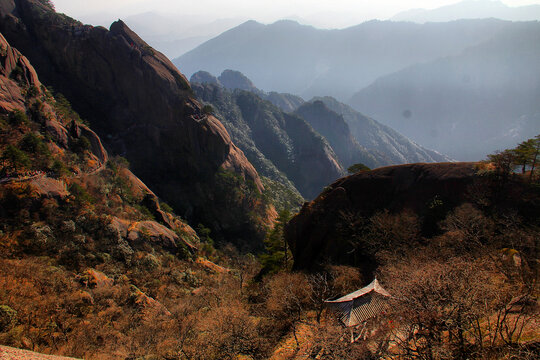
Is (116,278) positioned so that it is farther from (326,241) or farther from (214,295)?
(326,241)

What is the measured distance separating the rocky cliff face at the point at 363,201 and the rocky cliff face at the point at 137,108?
124ft

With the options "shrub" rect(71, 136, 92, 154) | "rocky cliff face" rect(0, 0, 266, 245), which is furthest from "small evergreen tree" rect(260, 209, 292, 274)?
"shrub" rect(71, 136, 92, 154)

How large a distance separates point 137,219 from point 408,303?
3746cm

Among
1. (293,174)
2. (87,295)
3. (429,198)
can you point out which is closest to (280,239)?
(429,198)

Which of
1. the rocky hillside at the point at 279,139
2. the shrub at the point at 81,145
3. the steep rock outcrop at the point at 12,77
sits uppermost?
the steep rock outcrop at the point at 12,77

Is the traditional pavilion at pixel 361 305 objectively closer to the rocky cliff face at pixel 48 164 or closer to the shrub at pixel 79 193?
the rocky cliff face at pixel 48 164

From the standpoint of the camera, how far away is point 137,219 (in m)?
40.2

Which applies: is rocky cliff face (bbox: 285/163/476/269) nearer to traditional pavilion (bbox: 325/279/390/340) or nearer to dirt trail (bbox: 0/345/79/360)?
traditional pavilion (bbox: 325/279/390/340)

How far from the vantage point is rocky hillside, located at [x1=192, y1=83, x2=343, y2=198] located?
148 m

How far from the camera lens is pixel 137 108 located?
7644cm

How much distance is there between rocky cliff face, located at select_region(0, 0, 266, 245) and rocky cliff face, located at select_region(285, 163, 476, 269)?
3774cm

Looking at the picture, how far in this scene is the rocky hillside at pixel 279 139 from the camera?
5822 inches

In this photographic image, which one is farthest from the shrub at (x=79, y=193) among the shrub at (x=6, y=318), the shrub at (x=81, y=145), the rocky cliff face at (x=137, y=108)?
the rocky cliff face at (x=137, y=108)

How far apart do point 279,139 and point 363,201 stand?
12874 centimetres
